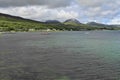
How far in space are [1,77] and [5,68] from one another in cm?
660

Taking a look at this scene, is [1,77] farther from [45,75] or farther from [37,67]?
→ [37,67]

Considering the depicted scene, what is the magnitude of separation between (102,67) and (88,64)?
11.9 ft

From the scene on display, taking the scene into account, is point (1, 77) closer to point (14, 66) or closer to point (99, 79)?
point (14, 66)

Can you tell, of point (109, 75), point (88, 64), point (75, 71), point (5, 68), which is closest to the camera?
point (109, 75)

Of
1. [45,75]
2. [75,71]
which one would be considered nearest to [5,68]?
[45,75]

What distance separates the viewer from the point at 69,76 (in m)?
33.2

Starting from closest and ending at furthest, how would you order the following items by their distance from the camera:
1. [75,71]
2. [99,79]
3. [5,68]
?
[99,79] → [75,71] → [5,68]

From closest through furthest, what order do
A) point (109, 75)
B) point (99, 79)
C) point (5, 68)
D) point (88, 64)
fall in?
point (99, 79) → point (109, 75) → point (5, 68) → point (88, 64)

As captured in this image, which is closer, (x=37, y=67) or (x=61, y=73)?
(x=61, y=73)

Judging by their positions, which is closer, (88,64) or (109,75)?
(109,75)

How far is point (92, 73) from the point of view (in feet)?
114

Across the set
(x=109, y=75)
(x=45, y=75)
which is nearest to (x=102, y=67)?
(x=109, y=75)

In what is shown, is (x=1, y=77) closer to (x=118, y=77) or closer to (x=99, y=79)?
(x=99, y=79)

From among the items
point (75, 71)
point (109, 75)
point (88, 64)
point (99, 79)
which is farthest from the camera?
point (88, 64)
